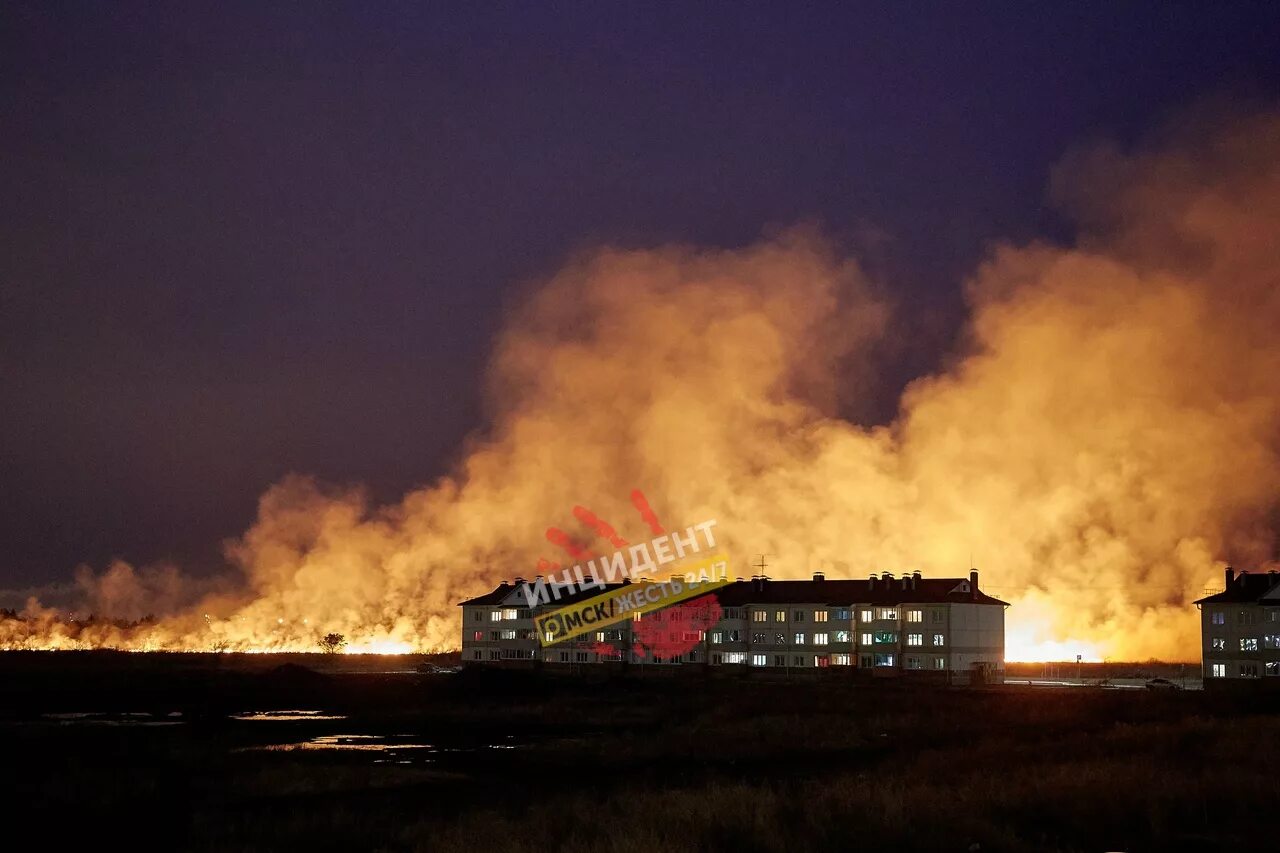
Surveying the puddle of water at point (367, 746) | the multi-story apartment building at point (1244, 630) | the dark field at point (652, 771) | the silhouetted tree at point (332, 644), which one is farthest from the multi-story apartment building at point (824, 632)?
the puddle of water at point (367, 746)

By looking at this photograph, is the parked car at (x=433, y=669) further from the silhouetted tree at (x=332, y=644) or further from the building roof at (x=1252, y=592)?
the building roof at (x=1252, y=592)

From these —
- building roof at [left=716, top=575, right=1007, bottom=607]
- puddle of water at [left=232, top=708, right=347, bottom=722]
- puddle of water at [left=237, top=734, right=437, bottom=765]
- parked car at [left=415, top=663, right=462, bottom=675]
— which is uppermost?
building roof at [left=716, top=575, right=1007, bottom=607]

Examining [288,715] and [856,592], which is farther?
[856,592]

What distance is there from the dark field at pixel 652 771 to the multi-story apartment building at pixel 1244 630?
23.2 metres

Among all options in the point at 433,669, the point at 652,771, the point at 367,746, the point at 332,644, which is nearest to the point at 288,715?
the point at 367,746

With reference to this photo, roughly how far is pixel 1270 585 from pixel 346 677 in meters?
70.5

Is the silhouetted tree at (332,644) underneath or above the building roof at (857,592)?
underneath

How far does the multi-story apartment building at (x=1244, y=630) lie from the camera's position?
8888 cm

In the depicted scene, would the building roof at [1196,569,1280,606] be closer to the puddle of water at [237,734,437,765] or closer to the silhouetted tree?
the puddle of water at [237,734,437,765]

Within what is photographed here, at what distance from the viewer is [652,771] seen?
41938mm

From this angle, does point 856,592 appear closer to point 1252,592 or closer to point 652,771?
point 1252,592

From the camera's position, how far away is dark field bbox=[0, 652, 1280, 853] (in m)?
27.1

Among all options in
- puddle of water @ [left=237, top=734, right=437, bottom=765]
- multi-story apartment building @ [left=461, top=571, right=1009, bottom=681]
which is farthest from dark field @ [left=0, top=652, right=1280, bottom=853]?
multi-story apartment building @ [left=461, top=571, right=1009, bottom=681]

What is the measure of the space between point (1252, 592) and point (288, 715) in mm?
68775
